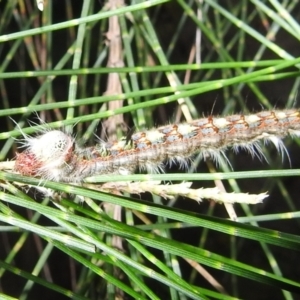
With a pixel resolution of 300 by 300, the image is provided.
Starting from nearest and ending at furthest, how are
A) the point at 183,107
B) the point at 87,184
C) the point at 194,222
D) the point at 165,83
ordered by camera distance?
the point at 194,222 < the point at 87,184 < the point at 183,107 < the point at 165,83

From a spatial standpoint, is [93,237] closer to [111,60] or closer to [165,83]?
[111,60]

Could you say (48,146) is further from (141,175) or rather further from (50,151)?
(141,175)

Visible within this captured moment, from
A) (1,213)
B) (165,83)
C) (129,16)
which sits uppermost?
(165,83)

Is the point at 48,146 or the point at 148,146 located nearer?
the point at 48,146

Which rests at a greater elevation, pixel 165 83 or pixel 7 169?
pixel 165 83

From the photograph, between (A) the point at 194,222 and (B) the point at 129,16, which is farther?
(B) the point at 129,16

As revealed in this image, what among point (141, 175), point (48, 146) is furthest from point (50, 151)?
point (141, 175)

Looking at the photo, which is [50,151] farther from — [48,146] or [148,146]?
[148,146]

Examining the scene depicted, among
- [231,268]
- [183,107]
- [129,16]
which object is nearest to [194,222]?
[231,268]
